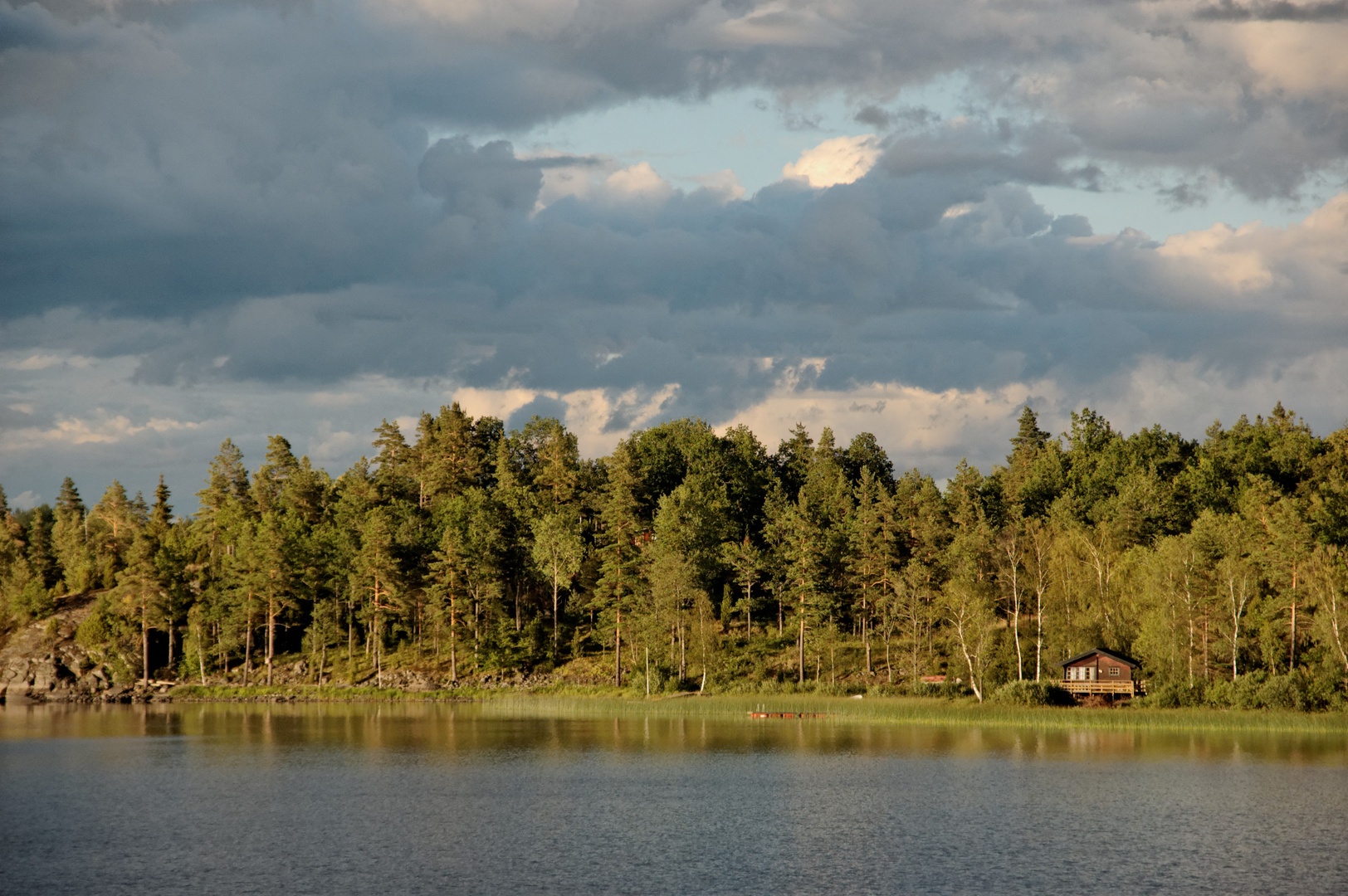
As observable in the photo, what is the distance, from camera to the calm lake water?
130 ft

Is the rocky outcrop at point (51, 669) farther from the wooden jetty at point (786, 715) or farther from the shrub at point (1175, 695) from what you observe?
the shrub at point (1175, 695)

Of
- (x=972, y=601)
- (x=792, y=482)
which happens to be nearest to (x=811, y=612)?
(x=972, y=601)

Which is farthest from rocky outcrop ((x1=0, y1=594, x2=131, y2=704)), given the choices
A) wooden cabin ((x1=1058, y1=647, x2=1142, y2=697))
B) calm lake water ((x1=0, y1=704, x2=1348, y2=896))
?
wooden cabin ((x1=1058, y1=647, x2=1142, y2=697))

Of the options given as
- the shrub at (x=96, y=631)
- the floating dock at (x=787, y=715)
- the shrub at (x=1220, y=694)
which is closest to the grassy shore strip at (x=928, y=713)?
the floating dock at (x=787, y=715)

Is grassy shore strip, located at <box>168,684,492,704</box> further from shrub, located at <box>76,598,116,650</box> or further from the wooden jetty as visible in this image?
the wooden jetty

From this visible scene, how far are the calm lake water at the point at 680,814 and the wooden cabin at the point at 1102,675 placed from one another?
1206cm

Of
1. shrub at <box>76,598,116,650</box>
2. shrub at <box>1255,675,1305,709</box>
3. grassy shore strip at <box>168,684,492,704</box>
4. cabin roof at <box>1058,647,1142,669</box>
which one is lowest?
grassy shore strip at <box>168,684,492,704</box>

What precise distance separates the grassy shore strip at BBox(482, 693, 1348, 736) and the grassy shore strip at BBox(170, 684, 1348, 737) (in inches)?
2.8

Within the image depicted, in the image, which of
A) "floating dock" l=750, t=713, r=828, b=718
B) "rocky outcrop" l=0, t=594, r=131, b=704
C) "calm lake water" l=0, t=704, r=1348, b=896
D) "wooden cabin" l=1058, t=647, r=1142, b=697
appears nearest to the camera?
"calm lake water" l=0, t=704, r=1348, b=896

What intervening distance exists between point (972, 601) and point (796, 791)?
4270cm

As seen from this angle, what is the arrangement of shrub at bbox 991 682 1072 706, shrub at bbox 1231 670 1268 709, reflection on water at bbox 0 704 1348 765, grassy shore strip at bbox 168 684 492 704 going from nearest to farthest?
reflection on water at bbox 0 704 1348 765, shrub at bbox 1231 670 1268 709, shrub at bbox 991 682 1072 706, grassy shore strip at bbox 168 684 492 704

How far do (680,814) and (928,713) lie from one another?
47196 mm

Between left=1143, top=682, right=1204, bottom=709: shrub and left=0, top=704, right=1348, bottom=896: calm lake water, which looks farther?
left=1143, top=682, right=1204, bottom=709: shrub

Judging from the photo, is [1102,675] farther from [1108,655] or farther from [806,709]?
[806,709]
